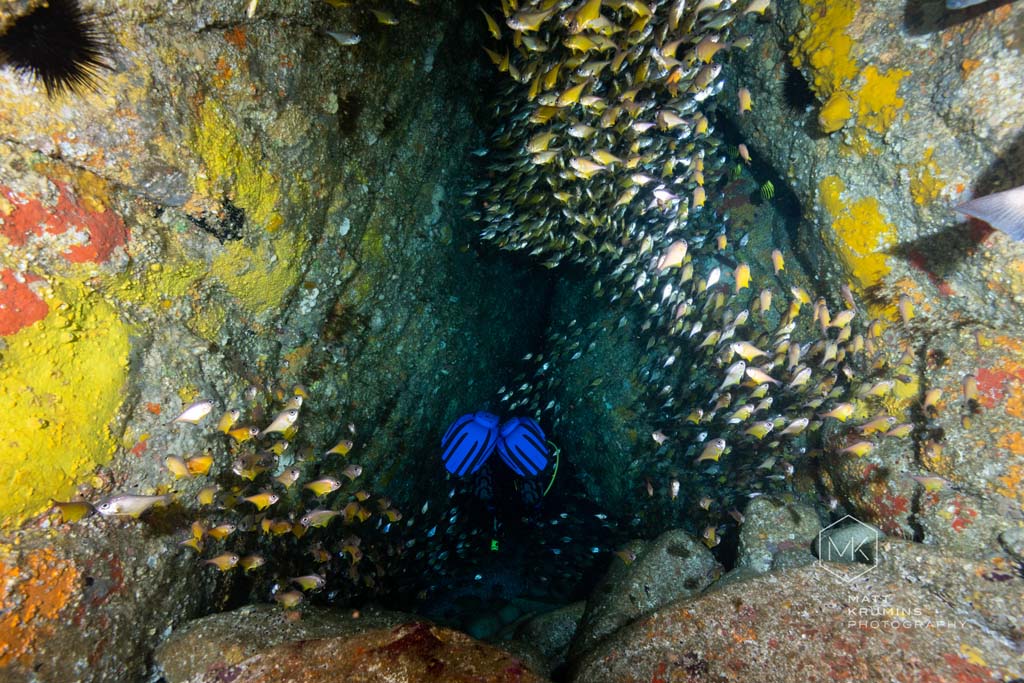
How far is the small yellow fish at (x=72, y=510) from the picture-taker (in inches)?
114

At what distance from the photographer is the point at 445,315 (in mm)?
6117

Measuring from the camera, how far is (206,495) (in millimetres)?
3588

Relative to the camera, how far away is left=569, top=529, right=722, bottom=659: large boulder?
185 inches

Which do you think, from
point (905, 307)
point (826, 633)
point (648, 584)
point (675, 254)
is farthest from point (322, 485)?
point (905, 307)

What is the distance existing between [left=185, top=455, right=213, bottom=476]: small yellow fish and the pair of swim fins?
2.63 meters

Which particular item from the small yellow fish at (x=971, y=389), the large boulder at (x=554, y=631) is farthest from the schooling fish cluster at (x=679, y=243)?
the large boulder at (x=554, y=631)

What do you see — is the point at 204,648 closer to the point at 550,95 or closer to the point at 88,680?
the point at 88,680

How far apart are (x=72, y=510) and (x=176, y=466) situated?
22.8 inches

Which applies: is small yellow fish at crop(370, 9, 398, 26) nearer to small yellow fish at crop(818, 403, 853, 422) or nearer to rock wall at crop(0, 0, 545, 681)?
rock wall at crop(0, 0, 545, 681)

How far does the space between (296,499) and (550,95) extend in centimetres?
477

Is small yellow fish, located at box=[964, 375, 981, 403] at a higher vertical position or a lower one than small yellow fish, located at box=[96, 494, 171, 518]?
lower

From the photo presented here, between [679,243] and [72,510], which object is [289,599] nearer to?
[72,510]

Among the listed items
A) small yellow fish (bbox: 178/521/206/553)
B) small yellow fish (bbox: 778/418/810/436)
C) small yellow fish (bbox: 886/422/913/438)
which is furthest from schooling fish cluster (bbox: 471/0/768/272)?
small yellow fish (bbox: 178/521/206/553)

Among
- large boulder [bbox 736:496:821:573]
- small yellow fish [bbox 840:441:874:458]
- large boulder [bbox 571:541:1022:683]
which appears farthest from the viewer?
large boulder [bbox 736:496:821:573]
